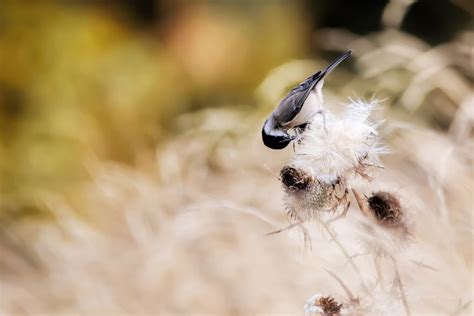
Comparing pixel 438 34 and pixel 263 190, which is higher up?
pixel 438 34

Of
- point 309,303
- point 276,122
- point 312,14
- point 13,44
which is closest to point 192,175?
point 276,122

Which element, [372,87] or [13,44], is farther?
[13,44]

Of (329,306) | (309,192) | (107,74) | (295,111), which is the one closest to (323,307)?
(329,306)

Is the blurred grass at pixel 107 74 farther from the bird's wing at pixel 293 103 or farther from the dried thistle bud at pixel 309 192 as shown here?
the dried thistle bud at pixel 309 192

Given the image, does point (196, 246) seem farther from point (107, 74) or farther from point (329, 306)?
point (107, 74)

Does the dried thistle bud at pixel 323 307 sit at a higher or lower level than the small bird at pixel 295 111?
lower

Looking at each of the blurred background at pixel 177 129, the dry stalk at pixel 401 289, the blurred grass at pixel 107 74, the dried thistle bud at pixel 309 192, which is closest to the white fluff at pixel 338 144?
the dried thistle bud at pixel 309 192

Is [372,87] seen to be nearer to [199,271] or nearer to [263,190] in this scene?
[263,190]
